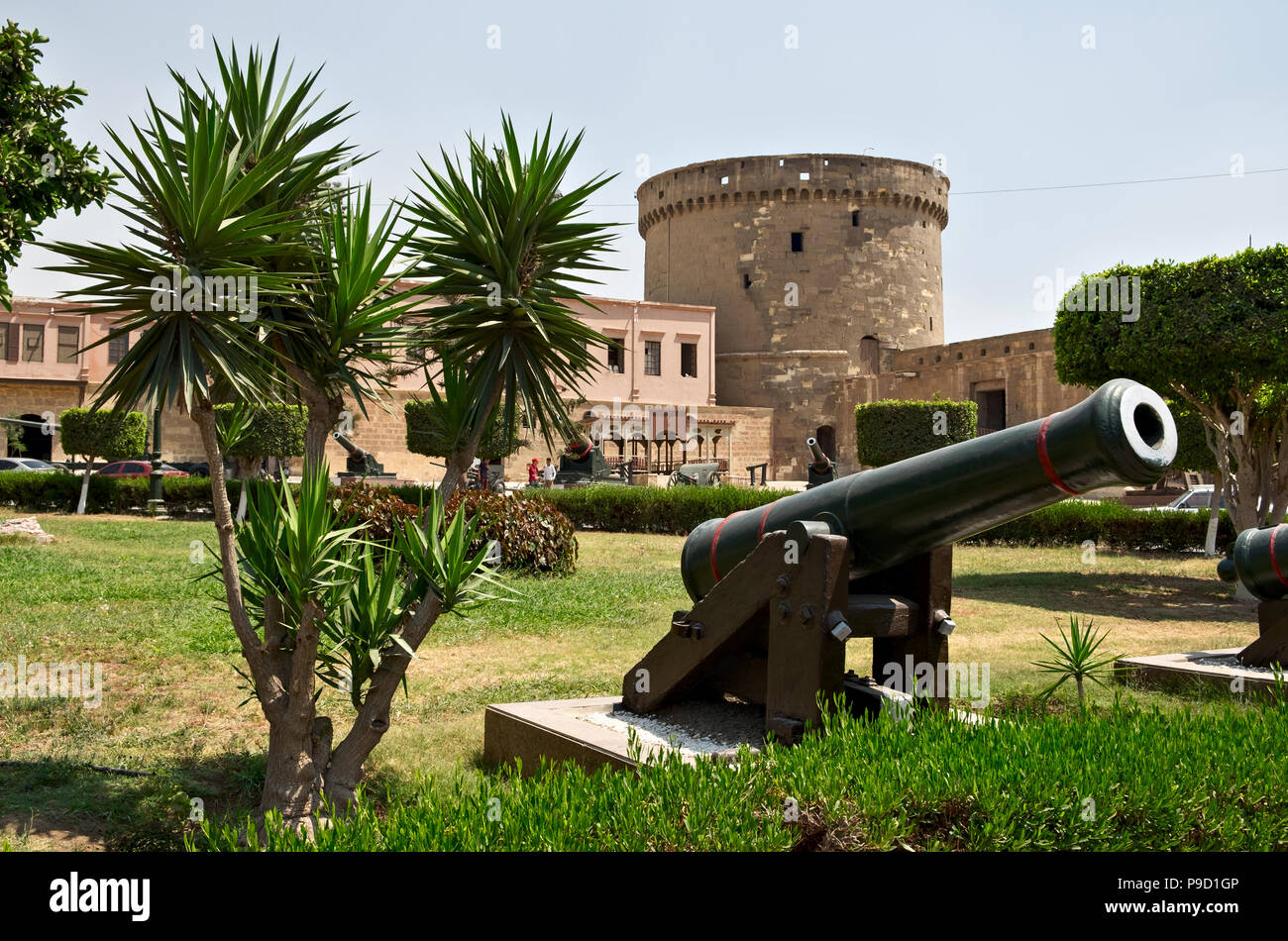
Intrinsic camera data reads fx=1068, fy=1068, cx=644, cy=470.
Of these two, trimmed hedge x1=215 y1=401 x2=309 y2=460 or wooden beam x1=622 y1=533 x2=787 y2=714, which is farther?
trimmed hedge x1=215 y1=401 x2=309 y2=460

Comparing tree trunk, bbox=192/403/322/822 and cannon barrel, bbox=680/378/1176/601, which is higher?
cannon barrel, bbox=680/378/1176/601

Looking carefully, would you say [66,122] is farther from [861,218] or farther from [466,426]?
[861,218]

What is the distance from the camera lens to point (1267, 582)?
22.1ft

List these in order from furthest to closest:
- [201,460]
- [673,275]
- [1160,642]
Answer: [673,275], [201,460], [1160,642]

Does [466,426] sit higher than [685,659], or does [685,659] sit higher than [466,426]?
[466,426]

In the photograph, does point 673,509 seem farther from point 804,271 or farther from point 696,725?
point 804,271

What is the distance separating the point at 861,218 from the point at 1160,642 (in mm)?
37152

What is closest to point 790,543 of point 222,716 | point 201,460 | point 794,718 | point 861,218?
point 794,718

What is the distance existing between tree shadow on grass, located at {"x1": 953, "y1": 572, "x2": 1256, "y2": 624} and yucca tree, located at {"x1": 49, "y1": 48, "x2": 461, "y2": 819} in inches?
365

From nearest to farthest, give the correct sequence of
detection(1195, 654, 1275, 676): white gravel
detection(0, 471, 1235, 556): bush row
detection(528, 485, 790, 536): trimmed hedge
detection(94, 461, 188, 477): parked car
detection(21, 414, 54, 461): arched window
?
detection(1195, 654, 1275, 676): white gravel
detection(0, 471, 1235, 556): bush row
detection(528, 485, 790, 536): trimmed hedge
detection(94, 461, 188, 477): parked car
detection(21, 414, 54, 461): arched window

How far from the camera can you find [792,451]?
4328cm

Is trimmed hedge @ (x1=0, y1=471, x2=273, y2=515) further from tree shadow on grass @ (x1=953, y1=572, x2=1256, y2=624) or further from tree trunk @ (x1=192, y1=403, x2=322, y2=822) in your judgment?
tree trunk @ (x1=192, y1=403, x2=322, y2=822)

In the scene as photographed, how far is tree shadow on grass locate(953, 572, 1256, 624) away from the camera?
38.8 feet

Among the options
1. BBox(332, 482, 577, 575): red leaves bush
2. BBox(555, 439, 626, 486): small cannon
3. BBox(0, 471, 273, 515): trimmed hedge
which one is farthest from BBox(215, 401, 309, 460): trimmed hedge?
BBox(332, 482, 577, 575): red leaves bush
